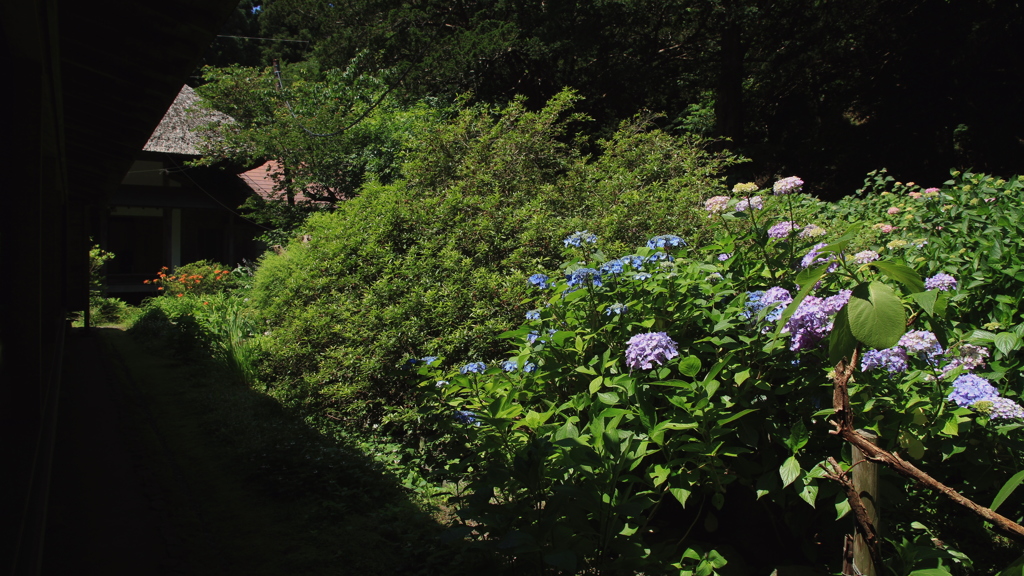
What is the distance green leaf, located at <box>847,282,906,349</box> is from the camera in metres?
1.19

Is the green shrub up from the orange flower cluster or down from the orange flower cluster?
down

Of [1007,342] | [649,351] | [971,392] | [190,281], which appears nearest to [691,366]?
[649,351]

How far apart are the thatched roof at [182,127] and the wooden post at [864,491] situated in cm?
1733

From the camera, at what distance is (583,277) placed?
9.04ft

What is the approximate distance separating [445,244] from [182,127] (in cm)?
1506

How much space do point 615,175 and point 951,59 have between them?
12824 millimetres

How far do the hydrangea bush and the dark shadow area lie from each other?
604 mm

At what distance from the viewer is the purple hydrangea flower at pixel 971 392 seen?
1801 mm

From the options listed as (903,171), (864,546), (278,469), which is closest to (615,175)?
(278,469)

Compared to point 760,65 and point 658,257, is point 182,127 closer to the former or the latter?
point 760,65

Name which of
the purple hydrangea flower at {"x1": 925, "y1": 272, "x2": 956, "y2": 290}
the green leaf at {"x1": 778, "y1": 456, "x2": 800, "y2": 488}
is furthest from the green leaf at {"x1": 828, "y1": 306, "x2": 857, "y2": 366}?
the purple hydrangea flower at {"x1": 925, "y1": 272, "x2": 956, "y2": 290}

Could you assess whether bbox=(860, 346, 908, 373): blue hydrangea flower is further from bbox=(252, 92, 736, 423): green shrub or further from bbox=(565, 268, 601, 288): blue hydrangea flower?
bbox=(252, 92, 736, 423): green shrub

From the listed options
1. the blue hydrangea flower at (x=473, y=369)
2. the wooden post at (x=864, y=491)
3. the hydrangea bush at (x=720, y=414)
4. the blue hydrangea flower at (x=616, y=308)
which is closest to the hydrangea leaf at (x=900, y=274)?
the hydrangea bush at (x=720, y=414)

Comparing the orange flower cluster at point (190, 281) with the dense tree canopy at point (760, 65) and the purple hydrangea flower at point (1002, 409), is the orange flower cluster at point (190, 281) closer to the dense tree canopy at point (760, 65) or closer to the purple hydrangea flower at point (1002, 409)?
the dense tree canopy at point (760, 65)
